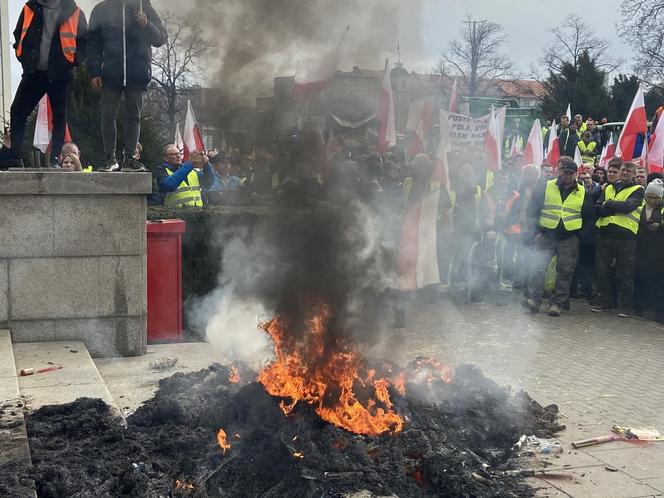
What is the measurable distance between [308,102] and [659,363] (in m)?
5.15

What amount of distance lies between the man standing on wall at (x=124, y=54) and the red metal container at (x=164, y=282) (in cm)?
72

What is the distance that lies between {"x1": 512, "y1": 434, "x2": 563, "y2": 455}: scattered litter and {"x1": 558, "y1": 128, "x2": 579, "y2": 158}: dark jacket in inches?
482

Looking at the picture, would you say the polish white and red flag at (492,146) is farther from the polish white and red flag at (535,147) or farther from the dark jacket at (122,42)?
the dark jacket at (122,42)

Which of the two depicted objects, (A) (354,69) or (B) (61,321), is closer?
(A) (354,69)

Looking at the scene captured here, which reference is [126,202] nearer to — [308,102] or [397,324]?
[308,102]

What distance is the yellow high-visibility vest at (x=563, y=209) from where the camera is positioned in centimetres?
1064

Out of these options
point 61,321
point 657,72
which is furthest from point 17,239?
point 657,72

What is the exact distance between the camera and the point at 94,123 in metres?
11.8

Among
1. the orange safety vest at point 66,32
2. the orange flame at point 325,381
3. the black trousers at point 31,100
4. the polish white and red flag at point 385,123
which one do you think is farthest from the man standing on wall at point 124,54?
the orange flame at point 325,381

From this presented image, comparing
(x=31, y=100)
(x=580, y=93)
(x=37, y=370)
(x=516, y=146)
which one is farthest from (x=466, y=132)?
(x=580, y=93)

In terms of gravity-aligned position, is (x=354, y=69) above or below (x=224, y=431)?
above

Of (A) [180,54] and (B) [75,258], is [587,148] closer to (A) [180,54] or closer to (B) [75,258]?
(A) [180,54]

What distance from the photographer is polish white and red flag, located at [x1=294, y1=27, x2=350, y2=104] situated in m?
5.20

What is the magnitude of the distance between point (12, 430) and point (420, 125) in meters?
8.17
